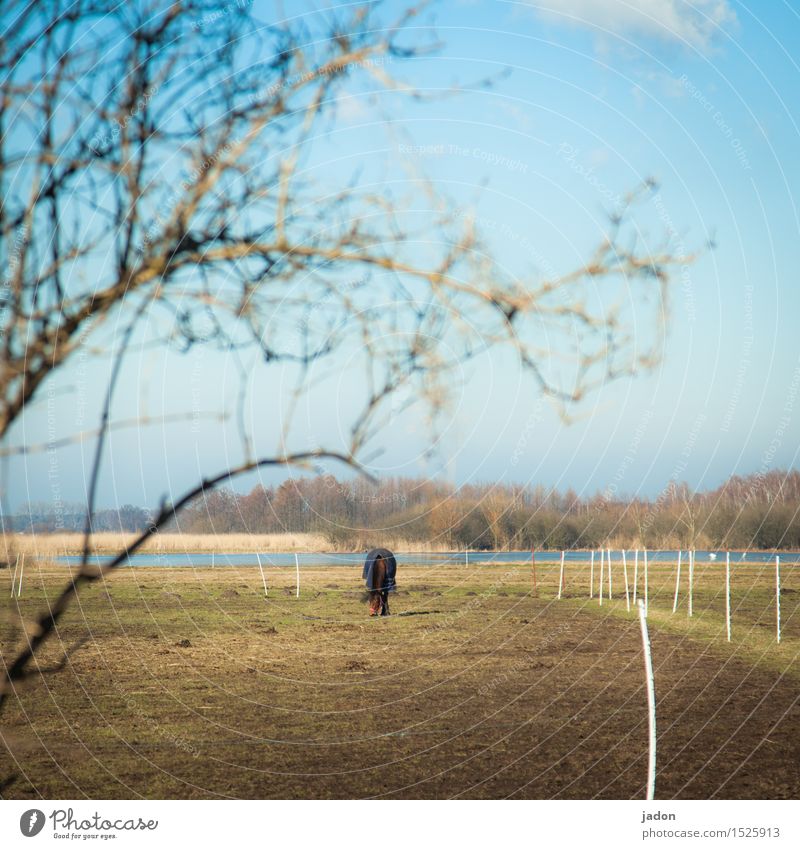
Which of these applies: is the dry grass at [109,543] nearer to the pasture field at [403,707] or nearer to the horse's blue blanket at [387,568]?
the pasture field at [403,707]

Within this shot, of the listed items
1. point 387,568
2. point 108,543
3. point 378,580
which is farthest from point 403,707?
point 378,580

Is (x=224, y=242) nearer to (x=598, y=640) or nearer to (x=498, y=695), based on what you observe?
(x=498, y=695)

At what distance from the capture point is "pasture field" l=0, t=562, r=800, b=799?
8.16 meters

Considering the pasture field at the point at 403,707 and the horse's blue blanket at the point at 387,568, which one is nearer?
the pasture field at the point at 403,707

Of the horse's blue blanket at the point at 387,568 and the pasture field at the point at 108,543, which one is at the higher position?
the pasture field at the point at 108,543

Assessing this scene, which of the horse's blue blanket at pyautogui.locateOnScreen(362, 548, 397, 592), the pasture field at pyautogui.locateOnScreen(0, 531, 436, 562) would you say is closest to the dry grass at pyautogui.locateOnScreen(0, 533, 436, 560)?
the pasture field at pyautogui.locateOnScreen(0, 531, 436, 562)

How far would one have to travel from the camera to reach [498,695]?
1306 centimetres

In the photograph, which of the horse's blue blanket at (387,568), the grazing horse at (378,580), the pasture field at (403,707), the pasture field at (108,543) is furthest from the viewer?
the grazing horse at (378,580)

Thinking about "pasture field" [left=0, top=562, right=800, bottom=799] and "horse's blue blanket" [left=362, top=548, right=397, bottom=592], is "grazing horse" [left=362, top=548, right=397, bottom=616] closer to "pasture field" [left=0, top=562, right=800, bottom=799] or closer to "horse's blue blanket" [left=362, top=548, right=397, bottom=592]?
"horse's blue blanket" [left=362, top=548, right=397, bottom=592]

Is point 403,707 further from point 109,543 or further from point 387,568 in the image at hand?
point 387,568

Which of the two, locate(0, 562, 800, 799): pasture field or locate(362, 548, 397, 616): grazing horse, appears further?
locate(362, 548, 397, 616): grazing horse

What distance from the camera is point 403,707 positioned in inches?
473

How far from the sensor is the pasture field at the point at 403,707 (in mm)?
8164

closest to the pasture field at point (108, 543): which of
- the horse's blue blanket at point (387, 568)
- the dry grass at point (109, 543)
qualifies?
the dry grass at point (109, 543)
